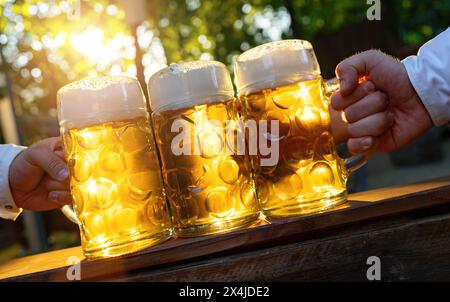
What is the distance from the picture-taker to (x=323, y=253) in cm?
88

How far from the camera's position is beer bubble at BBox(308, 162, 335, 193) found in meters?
1.01

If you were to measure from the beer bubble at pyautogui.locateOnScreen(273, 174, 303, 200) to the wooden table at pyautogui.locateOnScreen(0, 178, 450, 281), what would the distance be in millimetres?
113

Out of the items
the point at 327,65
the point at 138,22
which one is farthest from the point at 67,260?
the point at 327,65

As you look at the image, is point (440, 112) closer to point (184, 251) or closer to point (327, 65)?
point (184, 251)

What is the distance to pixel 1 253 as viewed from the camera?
808 cm

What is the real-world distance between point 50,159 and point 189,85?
456 mm

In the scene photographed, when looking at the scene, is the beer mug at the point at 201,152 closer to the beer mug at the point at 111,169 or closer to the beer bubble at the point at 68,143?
the beer mug at the point at 111,169

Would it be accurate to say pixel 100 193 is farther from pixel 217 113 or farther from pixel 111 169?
pixel 217 113

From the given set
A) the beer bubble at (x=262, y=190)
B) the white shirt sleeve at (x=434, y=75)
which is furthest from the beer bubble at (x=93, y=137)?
the white shirt sleeve at (x=434, y=75)

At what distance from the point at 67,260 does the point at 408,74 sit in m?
0.85

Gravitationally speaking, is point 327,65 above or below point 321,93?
above

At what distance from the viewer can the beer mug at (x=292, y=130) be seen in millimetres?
1005
